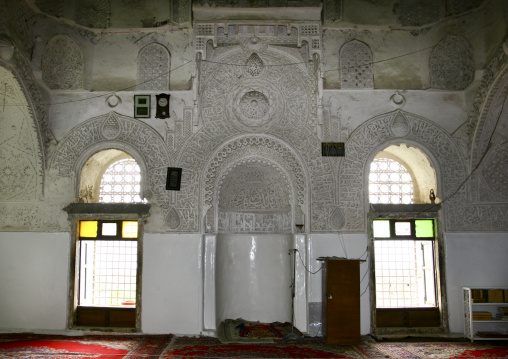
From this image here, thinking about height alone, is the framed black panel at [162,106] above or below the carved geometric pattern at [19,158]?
above

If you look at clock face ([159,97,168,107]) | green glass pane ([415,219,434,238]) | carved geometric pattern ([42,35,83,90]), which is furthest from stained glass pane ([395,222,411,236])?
carved geometric pattern ([42,35,83,90])

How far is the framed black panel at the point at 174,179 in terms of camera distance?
24.4 feet

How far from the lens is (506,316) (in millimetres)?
6859

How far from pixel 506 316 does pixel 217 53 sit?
6388mm

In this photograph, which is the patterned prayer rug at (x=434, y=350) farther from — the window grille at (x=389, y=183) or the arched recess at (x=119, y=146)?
the arched recess at (x=119, y=146)

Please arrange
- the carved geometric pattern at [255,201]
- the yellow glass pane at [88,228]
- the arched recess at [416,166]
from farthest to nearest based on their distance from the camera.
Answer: the carved geometric pattern at [255,201], the arched recess at [416,166], the yellow glass pane at [88,228]

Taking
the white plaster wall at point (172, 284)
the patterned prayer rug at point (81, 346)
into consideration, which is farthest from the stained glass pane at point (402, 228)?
the patterned prayer rug at point (81, 346)

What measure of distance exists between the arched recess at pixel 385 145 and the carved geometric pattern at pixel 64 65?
4.89 m

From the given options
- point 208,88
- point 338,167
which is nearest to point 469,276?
point 338,167

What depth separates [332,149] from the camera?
296 inches

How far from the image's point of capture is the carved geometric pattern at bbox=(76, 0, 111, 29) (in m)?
7.76

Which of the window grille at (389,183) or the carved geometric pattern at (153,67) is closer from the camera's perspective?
the carved geometric pattern at (153,67)

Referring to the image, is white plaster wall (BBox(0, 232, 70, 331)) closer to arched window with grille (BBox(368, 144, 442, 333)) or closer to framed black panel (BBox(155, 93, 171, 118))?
framed black panel (BBox(155, 93, 171, 118))

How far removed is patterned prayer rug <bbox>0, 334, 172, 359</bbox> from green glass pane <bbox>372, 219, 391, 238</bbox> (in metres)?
3.89
